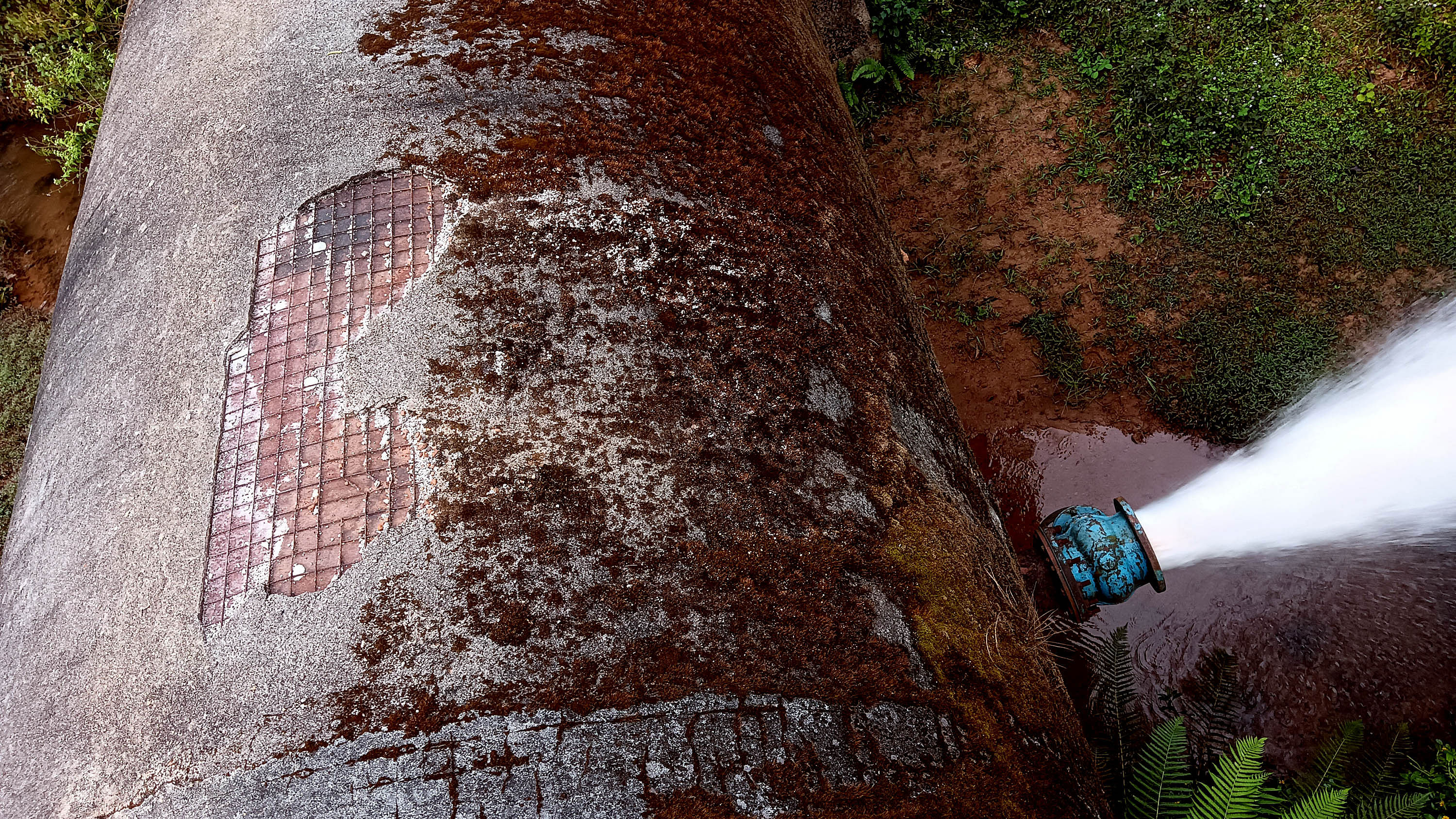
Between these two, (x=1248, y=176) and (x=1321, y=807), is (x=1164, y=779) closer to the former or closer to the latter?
(x=1321, y=807)

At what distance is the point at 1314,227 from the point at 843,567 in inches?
171

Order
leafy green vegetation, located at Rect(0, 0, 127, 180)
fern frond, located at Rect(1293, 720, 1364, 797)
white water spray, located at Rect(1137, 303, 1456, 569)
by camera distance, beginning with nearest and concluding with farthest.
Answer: fern frond, located at Rect(1293, 720, 1364, 797) → white water spray, located at Rect(1137, 303, 1456, 569) → leafy green vegetation, located at Rect(0, 0, 127, 180)

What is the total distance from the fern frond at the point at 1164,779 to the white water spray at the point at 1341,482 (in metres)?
0.91

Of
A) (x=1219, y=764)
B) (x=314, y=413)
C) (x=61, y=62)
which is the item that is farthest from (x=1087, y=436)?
(x=61, y=62)

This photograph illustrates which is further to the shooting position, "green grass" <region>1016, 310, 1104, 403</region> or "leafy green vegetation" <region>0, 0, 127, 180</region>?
"leafy green vegetation" <region>0, 0, 127, 180</region>

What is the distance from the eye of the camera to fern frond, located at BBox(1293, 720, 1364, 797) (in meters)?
3.12

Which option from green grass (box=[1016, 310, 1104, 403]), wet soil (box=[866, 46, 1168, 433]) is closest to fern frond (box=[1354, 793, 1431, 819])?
wet soil (box=[866, 46, 1168, 433])

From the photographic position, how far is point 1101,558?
2736mm

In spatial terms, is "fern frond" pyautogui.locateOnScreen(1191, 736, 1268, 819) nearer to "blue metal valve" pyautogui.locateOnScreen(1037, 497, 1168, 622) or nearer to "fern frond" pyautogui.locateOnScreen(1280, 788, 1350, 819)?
"fern frond" pyautogui.locateOnScreen(1280, 788, 1350, 819)

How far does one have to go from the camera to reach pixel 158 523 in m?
1.73

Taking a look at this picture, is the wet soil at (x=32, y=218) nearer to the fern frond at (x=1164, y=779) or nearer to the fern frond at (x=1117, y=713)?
the fern frond at (x=1117, y=713)

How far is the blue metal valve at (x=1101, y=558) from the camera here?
2725 mm

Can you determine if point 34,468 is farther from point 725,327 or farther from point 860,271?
point 860,271

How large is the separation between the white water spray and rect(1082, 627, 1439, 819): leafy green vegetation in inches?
22.5
